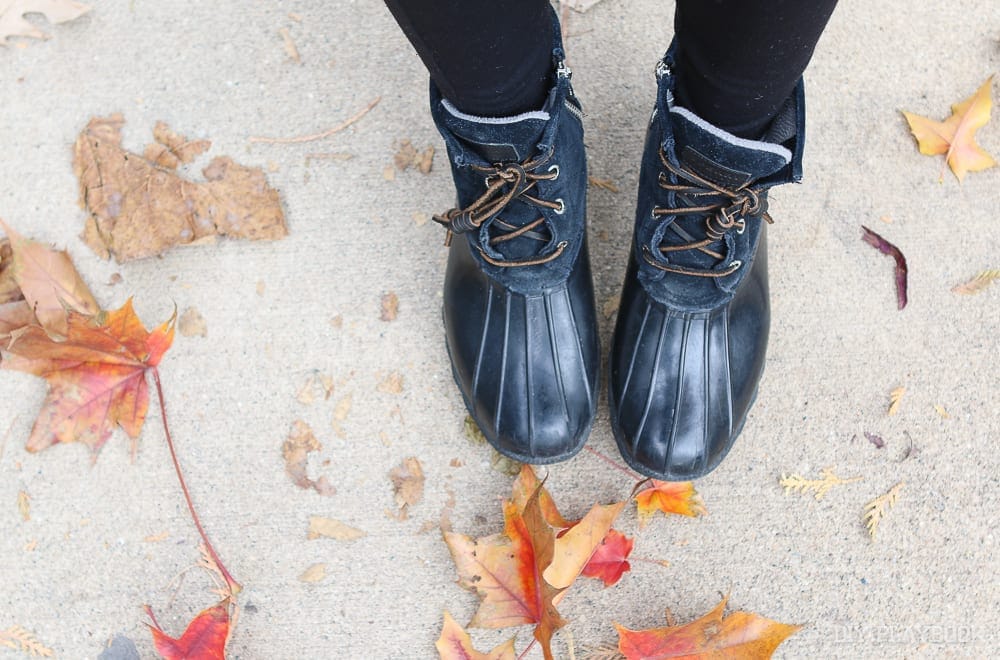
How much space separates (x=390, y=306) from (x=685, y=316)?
488 mm

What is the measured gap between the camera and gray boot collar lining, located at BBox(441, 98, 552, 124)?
0.81 metres

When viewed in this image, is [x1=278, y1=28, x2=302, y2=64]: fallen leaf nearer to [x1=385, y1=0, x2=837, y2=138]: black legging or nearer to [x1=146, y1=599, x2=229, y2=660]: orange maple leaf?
[x1=385, y1=0, x2=837, y2=138]: black legging

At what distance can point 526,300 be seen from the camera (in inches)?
40.4

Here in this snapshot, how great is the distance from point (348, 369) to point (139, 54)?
76 centimetres

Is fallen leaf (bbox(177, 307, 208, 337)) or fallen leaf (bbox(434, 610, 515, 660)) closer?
fallen leaf (bbox(434, 610, 515, 660))

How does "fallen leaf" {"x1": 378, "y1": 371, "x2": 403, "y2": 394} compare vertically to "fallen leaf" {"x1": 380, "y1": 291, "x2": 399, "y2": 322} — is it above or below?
below

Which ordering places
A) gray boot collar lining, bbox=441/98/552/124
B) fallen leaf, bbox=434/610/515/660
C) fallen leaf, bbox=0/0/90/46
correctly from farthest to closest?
fallen leaf, bbox=0/0/90/46 < fallen leaf, bbox=434/610/515/660 < gray boot collar lining, bbox=441/98/552/124

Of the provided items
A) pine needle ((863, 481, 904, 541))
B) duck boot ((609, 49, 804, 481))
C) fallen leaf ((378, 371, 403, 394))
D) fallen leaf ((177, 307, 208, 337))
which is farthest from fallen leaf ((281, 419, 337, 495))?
pine needle ((863, 481, 904, 541))

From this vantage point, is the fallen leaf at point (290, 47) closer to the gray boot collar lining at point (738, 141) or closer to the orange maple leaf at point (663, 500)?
the gray boot collar lining at point (738, 141)

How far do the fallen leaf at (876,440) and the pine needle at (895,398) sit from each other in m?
0.04

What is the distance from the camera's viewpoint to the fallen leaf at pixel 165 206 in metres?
1.26

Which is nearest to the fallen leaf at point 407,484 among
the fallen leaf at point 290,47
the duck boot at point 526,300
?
the duck boot at point 526,300

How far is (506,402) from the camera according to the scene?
106 centimetres

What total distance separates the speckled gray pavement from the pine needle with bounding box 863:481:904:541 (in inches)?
0.5
